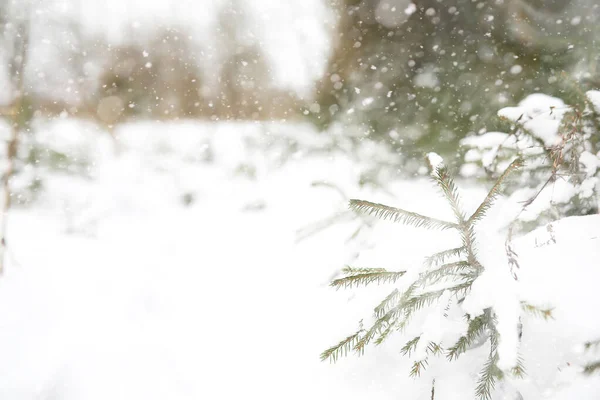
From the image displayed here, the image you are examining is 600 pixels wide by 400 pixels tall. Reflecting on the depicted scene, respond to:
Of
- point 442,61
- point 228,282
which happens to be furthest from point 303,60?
point 228,282

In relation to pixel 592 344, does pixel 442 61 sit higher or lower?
higher

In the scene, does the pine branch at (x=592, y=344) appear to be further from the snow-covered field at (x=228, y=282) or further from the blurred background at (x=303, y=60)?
the blurred background at (x=303, y=60)

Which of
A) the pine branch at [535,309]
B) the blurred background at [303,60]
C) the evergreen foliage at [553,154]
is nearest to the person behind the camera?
the pine branch at [535,309]

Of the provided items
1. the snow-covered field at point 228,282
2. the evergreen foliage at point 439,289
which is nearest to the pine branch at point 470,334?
the evergreen foliage at point 439,289

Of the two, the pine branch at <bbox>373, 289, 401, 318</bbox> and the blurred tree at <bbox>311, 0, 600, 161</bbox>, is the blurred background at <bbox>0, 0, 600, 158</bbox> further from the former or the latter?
the pine branch at <bbox>373, 289, 401, 318</bbox>

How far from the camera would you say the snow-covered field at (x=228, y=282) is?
81 centimetres

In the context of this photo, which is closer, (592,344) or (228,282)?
(592,344)

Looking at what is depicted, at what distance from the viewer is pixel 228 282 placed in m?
1.83

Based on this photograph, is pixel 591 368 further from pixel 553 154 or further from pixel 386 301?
pixel 553 154

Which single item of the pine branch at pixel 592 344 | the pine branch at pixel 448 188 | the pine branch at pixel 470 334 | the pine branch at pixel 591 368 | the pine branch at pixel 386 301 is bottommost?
the pine branch at pixel 591 368

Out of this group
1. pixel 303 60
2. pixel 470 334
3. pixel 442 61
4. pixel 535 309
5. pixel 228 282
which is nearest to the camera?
pixel 535 309

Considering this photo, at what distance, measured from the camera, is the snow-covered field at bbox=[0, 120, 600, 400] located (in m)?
0.81

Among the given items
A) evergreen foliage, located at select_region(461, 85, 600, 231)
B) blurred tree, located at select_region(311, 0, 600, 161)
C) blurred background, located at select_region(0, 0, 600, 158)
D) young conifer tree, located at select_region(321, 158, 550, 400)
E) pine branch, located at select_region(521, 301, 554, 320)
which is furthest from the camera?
blurred background, located at select_region(0, 0, 600, 158)

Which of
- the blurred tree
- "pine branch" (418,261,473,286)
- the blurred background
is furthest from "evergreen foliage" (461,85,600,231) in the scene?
the blurred tree
